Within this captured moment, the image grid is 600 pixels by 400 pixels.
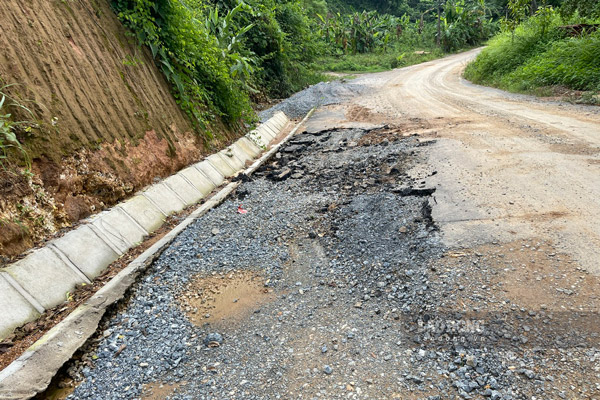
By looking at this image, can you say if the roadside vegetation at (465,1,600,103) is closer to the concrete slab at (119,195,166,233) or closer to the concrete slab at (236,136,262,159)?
the concrete slab at (236,136,262,159)

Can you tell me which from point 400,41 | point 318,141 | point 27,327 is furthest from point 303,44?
point 400,41

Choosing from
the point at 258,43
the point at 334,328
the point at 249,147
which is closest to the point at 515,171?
the point at 334,328

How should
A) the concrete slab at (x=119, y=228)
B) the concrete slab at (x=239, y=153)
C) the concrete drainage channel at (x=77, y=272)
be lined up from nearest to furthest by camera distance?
1. the concrete drainage channel at (x=77, y=272)
2. the concrete slab at (x=119, y=228)
3. the concrete slab at (x=239, y=153)

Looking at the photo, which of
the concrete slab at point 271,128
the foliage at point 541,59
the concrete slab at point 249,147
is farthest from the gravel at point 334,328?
the foliage at point 541,59

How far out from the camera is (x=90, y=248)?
440 centimetres

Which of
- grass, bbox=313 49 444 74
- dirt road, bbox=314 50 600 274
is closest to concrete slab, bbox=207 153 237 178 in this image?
dirt road, bbox=314 50 600 274

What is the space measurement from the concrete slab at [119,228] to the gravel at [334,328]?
581 millimetres

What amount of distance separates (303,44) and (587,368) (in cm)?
1962

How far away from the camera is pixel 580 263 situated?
11.6 ft

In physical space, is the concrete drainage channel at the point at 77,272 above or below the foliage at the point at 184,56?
below

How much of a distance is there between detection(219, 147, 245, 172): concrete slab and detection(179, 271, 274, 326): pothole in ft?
13.4

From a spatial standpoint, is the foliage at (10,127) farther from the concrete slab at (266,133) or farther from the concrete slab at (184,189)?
the concrete slab at (266,133)

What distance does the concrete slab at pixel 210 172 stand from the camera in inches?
282

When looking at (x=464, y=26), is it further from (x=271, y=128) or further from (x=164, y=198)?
(x=164, y=198)
